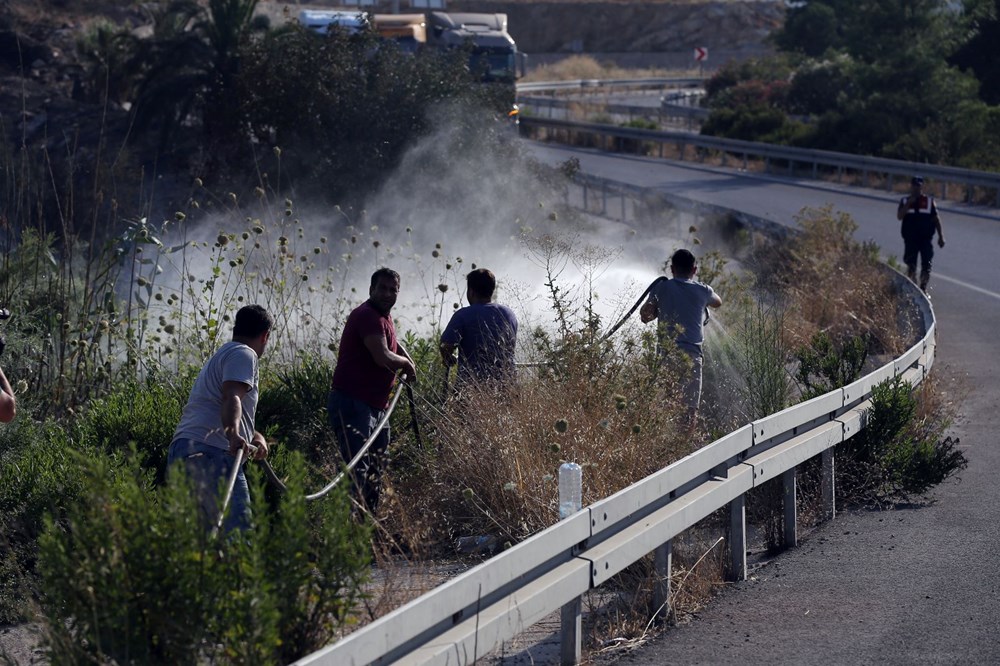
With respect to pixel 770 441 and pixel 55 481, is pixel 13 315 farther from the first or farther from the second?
pixel 770 441

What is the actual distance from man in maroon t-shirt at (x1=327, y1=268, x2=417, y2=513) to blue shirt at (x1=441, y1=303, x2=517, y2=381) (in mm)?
585

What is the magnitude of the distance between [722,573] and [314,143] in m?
15.1

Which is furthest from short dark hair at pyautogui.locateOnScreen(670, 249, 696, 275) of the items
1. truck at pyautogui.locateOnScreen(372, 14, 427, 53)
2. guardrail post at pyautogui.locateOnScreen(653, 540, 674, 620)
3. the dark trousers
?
truck at pyautogui.locateOnScreen(372, 14, 427, 53)

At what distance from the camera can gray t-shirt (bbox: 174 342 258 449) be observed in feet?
19.6

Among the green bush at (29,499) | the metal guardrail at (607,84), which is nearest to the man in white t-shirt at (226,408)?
the green bush at (29,499)

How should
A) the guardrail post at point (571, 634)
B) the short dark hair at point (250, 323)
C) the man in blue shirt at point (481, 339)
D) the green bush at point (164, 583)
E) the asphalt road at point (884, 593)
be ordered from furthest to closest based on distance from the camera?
the man in blue shirt at point (481, 339), the short dark hair at point (250, 323), the asphalt road at point (884, 593), the guardrail post at point (571, 634), the green bush at point (164, 583)

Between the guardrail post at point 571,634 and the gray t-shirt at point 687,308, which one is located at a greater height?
the gray t-shirt at point 687,308

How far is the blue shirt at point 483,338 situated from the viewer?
8.02 m

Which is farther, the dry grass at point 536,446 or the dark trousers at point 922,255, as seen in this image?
the dark trousers at point 922,255

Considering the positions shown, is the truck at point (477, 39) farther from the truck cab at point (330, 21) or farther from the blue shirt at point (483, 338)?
the blue shirt at point (483, 338)

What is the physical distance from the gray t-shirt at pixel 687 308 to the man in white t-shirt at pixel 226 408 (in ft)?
12.8

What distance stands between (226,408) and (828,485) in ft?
12.1

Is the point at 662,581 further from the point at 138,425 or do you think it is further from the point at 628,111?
the point at 628,111

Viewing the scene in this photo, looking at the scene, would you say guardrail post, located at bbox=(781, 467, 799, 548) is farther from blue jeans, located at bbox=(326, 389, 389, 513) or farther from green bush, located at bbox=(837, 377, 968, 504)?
blue jeans, located at bbox=(326, 389, 389, 513)
